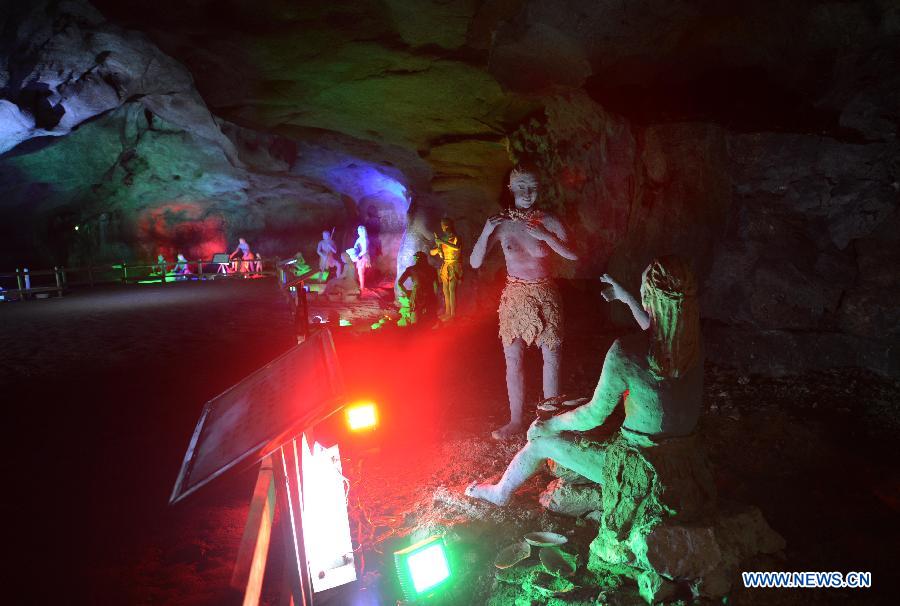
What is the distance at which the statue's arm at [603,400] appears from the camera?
89.7 inches

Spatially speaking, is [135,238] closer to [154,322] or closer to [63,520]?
[154,322]

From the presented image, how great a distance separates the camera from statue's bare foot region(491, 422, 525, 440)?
4164mm

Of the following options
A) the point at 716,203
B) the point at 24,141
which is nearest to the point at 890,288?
the point at 716,203

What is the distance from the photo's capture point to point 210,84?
23.3ft

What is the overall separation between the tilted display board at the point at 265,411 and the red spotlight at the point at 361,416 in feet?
5.84

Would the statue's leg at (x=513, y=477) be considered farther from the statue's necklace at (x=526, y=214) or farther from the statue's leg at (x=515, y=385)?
the statue's necklace at (x=526, y=214)

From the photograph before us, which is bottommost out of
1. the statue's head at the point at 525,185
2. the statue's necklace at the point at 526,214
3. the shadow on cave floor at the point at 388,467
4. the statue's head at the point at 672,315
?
the shadow on cave floor at the point at 388,467

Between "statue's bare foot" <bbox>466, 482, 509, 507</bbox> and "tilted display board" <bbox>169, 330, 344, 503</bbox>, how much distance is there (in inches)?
60.3

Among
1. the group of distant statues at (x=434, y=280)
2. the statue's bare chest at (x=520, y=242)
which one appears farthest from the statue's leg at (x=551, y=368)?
the group of distant statues at (x=434, y=280)

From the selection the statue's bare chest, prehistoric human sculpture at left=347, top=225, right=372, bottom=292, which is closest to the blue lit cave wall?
the statue's bare chest

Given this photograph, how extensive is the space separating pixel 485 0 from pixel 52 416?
5919 mm

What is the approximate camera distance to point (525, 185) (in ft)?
12.7

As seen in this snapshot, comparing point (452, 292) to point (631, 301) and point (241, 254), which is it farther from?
point (241, 254)

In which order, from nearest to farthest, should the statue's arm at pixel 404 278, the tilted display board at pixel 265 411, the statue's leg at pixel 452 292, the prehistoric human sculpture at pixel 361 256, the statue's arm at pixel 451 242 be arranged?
the tilted display board at pixel 265 411, the statue's arm at pixel 451 242, the statue's leg at pixel 452 292, the statue's arm at pixel 404 278, the prehistoric human sculpture at pixel 361 256
